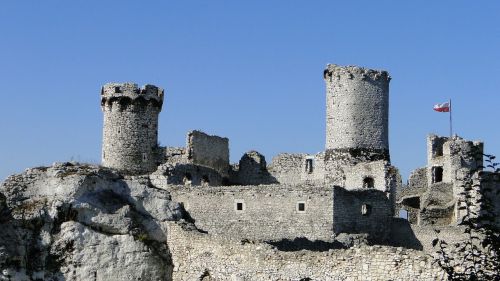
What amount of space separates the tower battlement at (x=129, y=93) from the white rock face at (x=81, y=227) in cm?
1492

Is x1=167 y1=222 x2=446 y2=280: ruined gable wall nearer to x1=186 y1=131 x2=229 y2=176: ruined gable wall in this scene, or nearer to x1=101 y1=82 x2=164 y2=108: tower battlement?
x1=186 y1=131 x2=229 y2=176: ruined gable wall

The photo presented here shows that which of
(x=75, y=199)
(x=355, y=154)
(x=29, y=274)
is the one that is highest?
(x=355, y=154)

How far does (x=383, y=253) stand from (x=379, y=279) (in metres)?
0.61

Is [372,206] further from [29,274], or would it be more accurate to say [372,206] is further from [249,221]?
[29,274]

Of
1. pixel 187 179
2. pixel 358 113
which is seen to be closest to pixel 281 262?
pixel 187 179

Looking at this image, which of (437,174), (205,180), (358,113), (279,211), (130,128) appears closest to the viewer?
(279,211)

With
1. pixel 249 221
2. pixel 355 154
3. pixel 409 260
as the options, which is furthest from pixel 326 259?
pixel 355 154

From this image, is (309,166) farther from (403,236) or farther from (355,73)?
(403,236)

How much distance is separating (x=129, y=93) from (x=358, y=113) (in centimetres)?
1071

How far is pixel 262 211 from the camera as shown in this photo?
118ft

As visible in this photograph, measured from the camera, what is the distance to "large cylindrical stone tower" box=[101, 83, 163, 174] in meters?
45.3

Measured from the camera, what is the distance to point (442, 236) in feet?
119

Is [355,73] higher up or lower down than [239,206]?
higher up

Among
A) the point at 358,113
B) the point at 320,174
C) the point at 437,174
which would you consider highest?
the point at 358,113
